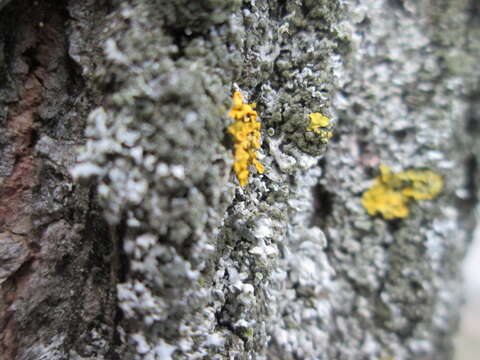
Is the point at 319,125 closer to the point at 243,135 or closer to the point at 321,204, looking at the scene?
the point at 243,135

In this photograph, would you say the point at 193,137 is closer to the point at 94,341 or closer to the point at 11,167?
Answer: the point at 11,167

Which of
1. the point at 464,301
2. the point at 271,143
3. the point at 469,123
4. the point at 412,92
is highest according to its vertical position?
the point at 271,143

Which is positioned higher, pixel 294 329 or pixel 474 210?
pixel 294 329

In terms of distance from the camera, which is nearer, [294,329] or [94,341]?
[94,341]

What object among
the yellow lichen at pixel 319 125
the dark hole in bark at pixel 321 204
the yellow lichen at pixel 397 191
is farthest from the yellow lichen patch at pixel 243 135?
the yellow lichen at pixel 397 191

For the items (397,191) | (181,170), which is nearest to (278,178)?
(181,170)

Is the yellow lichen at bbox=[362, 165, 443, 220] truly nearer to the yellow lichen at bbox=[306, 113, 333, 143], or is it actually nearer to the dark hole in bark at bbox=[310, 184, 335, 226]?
the dark hole in bark at bbox=[310, 184, 335, 226]

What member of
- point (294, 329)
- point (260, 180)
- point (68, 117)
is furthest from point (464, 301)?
point (68, 117)
